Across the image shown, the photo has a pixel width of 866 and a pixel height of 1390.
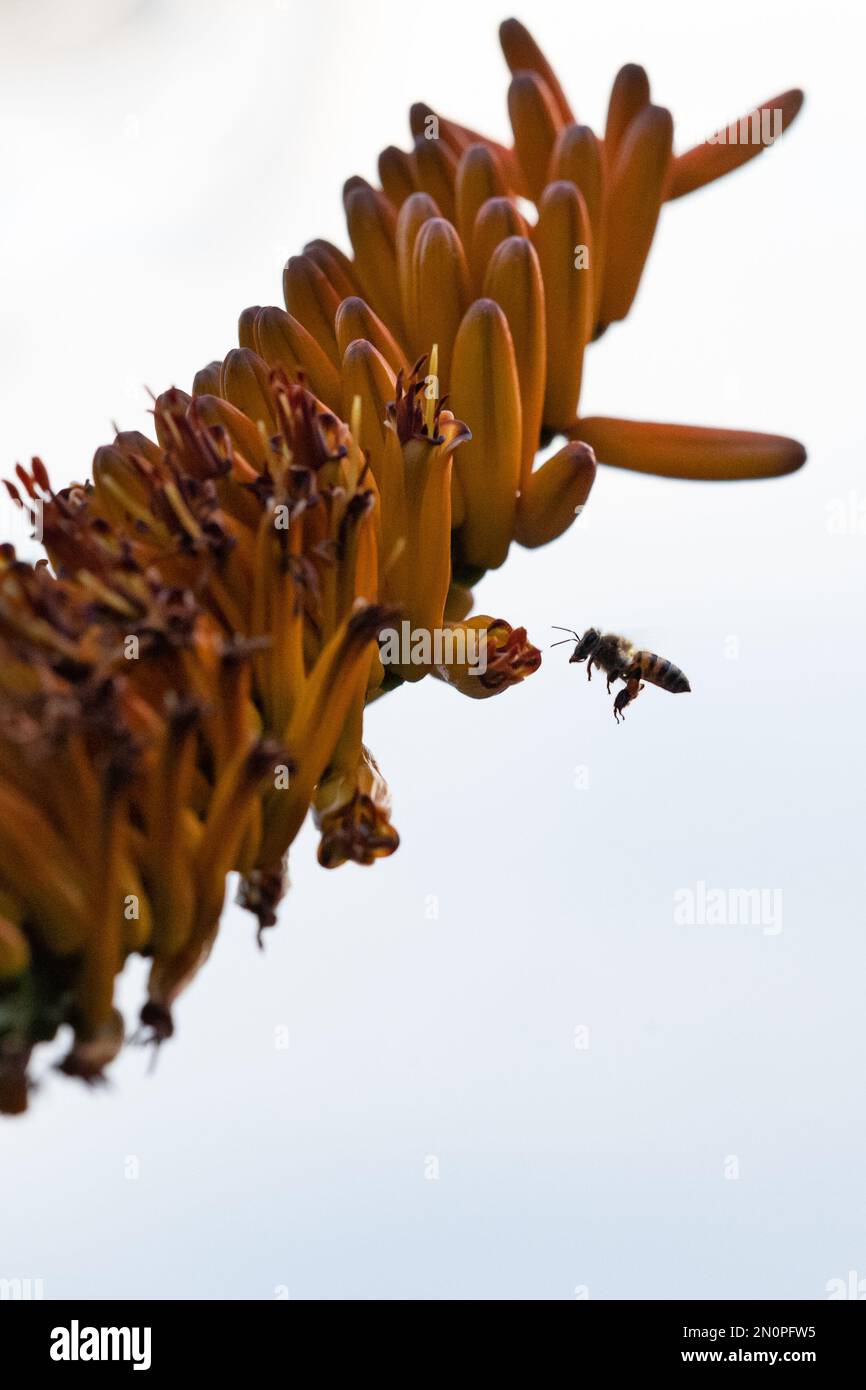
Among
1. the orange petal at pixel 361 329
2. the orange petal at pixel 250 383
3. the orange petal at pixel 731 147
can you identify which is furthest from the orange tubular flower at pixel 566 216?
the orange petal at pixel 250 383

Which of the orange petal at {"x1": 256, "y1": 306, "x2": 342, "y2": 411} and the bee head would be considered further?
the bee head

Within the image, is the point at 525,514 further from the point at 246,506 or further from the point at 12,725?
the point at 12,725

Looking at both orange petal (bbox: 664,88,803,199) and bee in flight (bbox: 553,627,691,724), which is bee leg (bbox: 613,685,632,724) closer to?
bee in flight (bbox: 553,627,691,724)

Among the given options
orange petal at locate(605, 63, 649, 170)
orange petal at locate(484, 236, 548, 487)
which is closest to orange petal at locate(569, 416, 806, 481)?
orange petal at locate(484, 236, 548, 487)

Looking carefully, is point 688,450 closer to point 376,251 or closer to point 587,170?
point 587,170

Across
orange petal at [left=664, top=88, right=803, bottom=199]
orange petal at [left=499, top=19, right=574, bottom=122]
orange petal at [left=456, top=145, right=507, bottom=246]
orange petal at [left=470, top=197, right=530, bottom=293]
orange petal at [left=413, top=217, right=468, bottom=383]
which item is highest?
orange petal at [left=499, top=19, right=574, bottom=122]

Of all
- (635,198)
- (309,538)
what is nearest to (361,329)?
(309,538)

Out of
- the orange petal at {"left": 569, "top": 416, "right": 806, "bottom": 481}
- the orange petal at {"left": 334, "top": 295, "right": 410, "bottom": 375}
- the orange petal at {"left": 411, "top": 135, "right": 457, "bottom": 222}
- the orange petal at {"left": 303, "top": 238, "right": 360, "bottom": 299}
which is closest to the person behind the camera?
the orange petal at {"left": 334, "top": 295, "right": 410, "bottom": 375}

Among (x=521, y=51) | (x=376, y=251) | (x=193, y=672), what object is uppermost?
(x=521, y=51)
